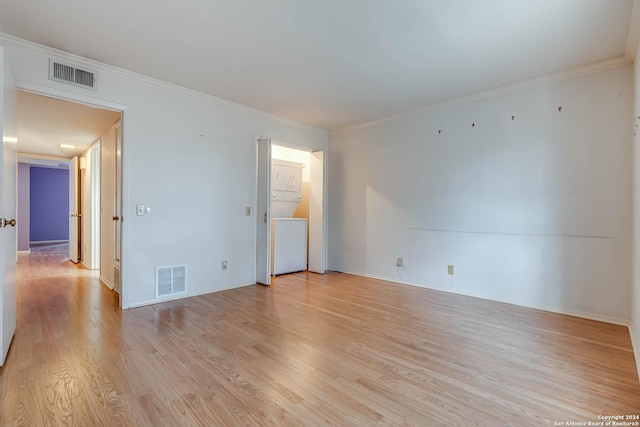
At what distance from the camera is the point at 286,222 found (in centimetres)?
498

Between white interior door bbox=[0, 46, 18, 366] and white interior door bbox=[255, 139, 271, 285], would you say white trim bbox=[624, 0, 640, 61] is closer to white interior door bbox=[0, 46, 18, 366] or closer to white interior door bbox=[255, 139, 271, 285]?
white interior door bbox=[255, 139, 271, 285]

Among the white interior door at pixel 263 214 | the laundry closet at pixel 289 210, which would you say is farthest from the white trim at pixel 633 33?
the laundry closet at pixel 289 210

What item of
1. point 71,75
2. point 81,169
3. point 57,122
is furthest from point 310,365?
point 81,169

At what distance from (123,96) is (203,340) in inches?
101

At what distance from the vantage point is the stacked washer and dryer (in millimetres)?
4859

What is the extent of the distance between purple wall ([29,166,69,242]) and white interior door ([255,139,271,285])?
8.50m

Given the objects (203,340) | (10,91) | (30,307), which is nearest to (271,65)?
(10,91)

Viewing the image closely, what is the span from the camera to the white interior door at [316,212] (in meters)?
5.19

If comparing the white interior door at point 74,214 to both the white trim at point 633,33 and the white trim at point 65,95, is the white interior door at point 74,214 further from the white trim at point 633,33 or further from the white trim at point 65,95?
the white trim at point 633,33

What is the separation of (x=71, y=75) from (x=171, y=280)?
224cm

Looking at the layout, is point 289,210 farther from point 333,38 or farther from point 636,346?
point 636,346

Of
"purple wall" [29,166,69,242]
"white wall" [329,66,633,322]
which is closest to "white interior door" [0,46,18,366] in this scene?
"white wall" [329,66,633,322]

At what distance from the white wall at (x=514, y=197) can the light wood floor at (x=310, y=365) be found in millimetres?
446

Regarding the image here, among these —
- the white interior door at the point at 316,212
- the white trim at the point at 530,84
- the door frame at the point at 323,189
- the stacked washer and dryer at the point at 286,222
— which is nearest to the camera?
the white trim at the point at 530,84
